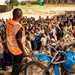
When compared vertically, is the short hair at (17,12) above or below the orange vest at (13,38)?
above

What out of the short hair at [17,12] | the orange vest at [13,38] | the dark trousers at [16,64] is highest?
the short hair at [17,12]

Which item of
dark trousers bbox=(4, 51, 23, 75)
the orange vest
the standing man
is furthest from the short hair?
dark trousers bbox=(4, 51, 23, 75)

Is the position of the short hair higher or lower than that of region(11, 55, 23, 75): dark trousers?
higher

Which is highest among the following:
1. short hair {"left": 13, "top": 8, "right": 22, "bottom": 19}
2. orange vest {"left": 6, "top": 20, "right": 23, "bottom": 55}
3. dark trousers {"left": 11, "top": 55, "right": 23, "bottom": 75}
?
short hair {"left": 13, "top": 8, "right": 22, "bottom": 19}

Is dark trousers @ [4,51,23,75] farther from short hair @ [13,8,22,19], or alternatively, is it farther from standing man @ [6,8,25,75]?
short hair @ [13,8,22,19]

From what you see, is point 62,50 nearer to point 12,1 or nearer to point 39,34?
point 39,34

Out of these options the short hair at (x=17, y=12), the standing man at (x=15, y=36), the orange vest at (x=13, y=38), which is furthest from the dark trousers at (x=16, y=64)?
the short hair at (x=17, y=12)

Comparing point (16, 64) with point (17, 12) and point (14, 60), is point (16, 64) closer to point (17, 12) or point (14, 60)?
point (14, 60)

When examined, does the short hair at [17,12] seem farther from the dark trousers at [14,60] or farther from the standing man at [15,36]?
the dark trousers at [14,60]

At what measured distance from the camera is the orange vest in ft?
26.8

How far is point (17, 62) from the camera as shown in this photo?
834 centimetres

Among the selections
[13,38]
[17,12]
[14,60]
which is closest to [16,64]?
[14,60]

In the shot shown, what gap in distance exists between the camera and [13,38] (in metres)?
8.19

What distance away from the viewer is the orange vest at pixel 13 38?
8.16 m
